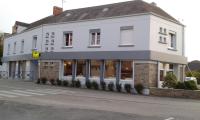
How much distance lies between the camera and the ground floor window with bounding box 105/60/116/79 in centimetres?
2642

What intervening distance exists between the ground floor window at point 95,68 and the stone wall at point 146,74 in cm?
418

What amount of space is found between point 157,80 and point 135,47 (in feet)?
10.3

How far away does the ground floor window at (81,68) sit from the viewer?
28.7 metres

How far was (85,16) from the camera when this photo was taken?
30.0 m

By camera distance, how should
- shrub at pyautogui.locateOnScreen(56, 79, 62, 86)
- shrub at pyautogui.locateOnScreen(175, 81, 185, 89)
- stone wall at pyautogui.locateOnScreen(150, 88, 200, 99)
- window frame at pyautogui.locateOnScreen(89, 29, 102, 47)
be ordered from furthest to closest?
shrub at pyautogui.locateOnScreen(56, 79, 62, 86) → window frame at pyautogui.locateOnScreen(89, 29, 102, 47) → shrub at pyautogui.locateOnScreen(175, 81, 185, 89) → stone wall at pyautogui.locateOnScreen(150, 88, 200, 99)

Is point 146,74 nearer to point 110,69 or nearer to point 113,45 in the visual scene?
point 110,69

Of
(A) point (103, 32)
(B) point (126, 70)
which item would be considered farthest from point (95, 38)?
(B) point (126, 70)

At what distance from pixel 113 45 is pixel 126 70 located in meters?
2.50

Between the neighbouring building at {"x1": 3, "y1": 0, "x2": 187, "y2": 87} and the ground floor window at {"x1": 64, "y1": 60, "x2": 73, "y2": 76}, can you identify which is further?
the ground floor window at {"x1": 64, "y1": 60, "x2": 73, "y2": 76}

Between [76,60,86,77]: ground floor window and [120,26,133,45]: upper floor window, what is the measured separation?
4.72 m

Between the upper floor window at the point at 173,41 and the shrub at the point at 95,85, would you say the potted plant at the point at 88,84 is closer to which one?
the shrub at the point at 95,85

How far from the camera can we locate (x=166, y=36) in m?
26.4

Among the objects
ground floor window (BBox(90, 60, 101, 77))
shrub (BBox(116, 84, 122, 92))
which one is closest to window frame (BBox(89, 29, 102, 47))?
ground floor window (BBox(90, 60, 101, 77))

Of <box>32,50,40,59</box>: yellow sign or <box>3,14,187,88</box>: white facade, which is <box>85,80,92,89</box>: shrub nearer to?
<box>3,14,187,88</box>: white facade
